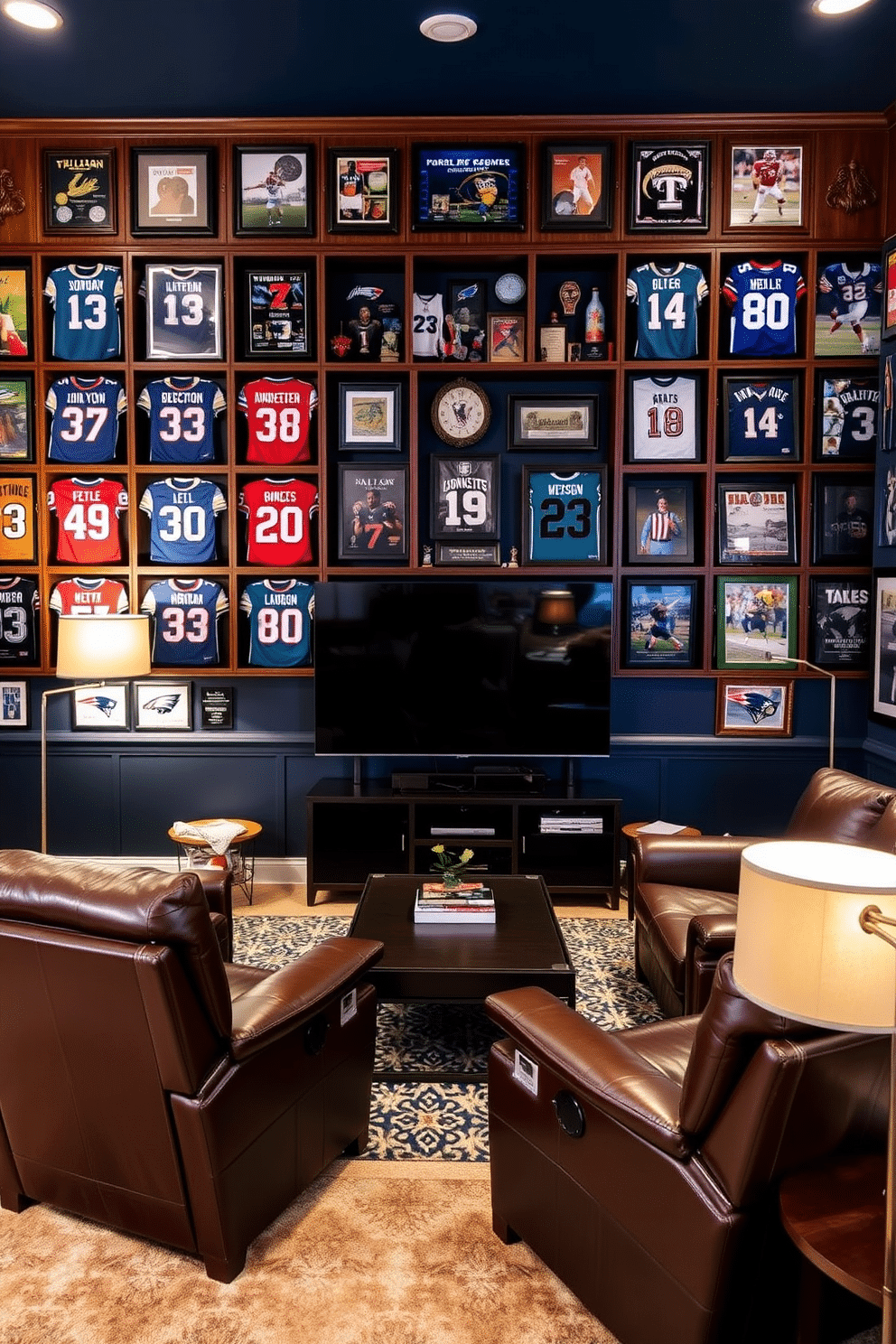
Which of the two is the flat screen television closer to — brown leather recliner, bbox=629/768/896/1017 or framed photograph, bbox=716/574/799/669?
framed photograph, bbox=716/574/799/669

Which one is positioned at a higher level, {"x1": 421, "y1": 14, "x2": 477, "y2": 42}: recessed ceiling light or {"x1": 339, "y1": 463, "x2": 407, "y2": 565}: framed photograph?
{"x1": 421, "y1": 14, "x2": 477, "y2": 42}: recessed ceiling light

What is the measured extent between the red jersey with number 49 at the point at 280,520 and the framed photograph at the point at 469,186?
54.9 inches

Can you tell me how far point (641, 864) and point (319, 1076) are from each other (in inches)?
64.7

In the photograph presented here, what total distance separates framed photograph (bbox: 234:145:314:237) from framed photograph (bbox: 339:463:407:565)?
3.87ft

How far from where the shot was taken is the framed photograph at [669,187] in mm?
4484

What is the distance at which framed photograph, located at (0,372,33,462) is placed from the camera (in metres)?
4.75

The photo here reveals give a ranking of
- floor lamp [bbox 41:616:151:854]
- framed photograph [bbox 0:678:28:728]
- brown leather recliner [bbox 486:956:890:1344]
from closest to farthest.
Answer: brown leather recliner [bbox 486:956:890:1344] < floor lamp [bbox 41:616:151:854] < framed photograph [bbox 0:678:28:728]

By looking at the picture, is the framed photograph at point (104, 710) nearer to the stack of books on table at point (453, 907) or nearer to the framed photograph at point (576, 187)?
the stack of books on table at point (453, 907)

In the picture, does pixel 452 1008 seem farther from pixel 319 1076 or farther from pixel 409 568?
pixel 409 568

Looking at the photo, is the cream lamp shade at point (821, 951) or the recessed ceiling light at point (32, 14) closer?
the cream lamp shade at point (821, 951)

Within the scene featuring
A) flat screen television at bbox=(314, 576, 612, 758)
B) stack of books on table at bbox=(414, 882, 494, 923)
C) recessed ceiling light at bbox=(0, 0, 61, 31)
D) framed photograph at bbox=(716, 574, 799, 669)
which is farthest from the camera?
framed photograph at bbox=(716, 574, 799, 669)

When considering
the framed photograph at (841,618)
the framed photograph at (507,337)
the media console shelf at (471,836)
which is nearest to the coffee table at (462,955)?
the media console shelf at (471,836)

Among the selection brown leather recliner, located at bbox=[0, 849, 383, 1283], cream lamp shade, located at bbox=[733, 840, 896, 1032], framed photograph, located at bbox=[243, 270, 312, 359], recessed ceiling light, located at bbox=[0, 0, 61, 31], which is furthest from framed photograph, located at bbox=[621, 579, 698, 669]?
cream lamp shade, located at bbox=[733, 840, 896, 1032]

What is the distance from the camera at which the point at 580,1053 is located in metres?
1.92
